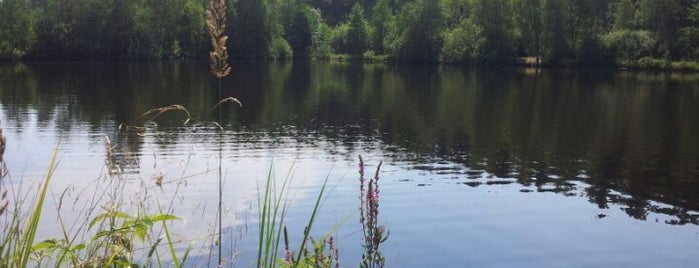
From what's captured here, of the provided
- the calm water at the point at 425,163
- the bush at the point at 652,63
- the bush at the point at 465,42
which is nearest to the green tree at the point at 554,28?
the bush at the point at 465,42

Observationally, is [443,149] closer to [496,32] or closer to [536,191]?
[536,191]

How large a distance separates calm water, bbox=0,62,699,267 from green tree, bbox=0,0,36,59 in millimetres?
43287

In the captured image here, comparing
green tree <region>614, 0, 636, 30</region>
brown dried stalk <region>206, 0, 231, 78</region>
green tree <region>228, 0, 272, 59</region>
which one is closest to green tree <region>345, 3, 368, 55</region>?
green tree <region>228, 0, 272, 59</region>

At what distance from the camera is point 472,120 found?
107ft

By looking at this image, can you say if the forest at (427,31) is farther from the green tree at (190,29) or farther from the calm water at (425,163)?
the calm water at (425,163)

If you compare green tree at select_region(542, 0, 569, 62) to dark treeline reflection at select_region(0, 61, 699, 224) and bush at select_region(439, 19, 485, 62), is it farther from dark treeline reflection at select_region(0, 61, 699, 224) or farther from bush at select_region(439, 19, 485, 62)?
dark treeline reflection at select_region(0, 61, 699, 224)

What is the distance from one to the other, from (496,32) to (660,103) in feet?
170

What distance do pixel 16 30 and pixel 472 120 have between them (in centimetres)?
7205

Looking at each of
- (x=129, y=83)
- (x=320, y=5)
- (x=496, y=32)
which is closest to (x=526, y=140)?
(x=129, y=83)

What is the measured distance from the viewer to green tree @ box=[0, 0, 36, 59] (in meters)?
82.8

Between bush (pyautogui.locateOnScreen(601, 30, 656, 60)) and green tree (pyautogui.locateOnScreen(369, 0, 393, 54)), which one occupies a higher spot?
green tree (pyautogui.locateOnScreen(369, 0, 393, 54))

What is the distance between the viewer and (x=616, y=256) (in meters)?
11.8

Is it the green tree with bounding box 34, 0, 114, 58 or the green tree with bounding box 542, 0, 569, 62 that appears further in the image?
the green tree with bounding box 542, 0, 569, 62

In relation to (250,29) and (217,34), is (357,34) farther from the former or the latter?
(217,34)
